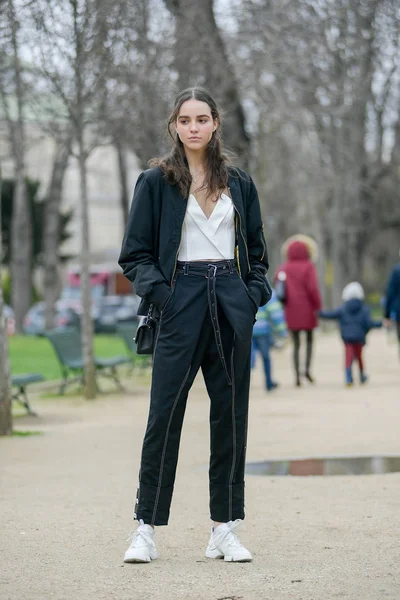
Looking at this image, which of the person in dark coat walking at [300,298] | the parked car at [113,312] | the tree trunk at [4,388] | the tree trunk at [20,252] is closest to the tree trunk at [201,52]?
the person in dark coat walking at [300,298]

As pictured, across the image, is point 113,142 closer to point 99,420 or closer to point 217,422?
point 99,420

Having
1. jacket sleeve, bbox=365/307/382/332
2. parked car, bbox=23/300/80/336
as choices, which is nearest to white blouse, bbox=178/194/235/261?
jacket sleeve, bbox=365/307/382/332

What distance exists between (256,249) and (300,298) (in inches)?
454

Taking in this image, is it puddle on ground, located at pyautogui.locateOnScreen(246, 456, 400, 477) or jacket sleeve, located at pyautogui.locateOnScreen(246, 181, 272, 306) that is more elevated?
jacket sleeve, located at pyautogui.locateOnScreen(246, 181, 272, 306)

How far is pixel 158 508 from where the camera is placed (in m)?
5.78

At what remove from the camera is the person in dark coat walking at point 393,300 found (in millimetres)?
16375

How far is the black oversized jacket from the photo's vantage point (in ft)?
18.6

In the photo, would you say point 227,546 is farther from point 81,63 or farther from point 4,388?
point 81,63

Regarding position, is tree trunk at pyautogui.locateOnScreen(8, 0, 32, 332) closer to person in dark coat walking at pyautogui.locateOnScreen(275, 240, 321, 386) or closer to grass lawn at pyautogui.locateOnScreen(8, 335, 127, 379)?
grass lawn at pyautogui.locateOnScreen(8, 335, 127, 379)

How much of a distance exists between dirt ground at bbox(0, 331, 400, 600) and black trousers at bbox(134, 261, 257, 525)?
0.33 metres

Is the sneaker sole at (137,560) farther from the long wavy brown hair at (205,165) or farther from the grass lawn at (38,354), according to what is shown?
the grass lawn at (38,354)

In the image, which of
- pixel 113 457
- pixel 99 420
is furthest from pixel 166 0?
pixel 113 457

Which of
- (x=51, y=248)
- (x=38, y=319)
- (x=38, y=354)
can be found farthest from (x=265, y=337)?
(x=38, y=319)

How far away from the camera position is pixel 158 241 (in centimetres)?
578
